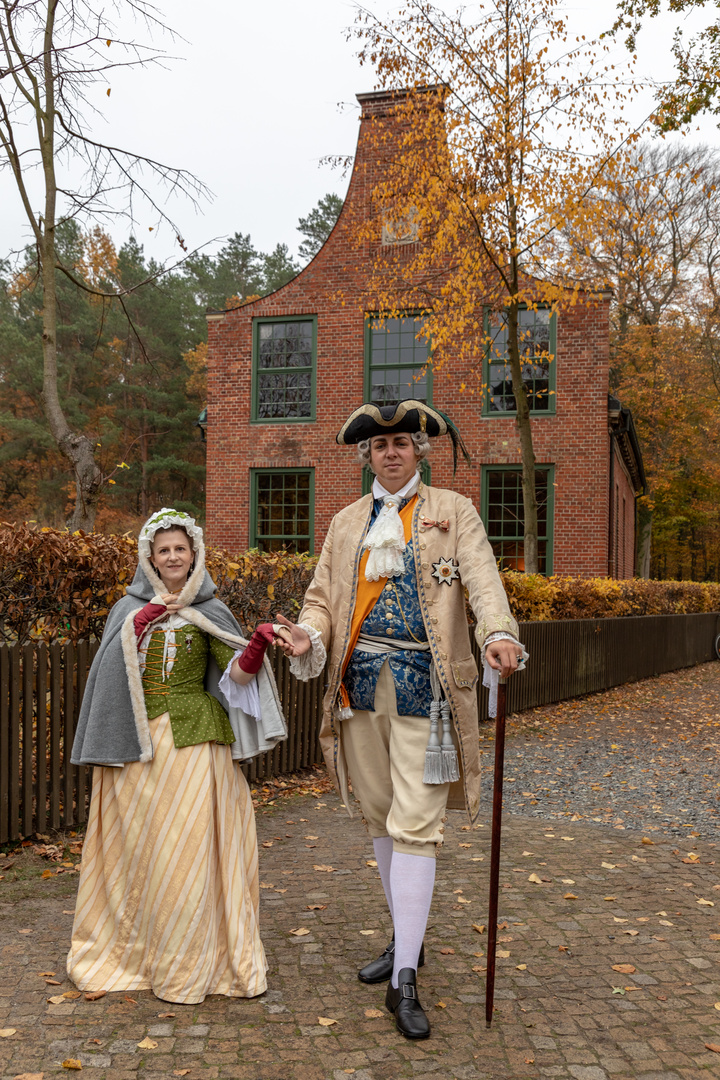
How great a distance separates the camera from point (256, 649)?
3223 mm

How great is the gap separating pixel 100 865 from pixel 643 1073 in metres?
2.01

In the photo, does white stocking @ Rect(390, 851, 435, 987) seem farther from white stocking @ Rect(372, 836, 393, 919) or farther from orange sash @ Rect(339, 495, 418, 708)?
orange sash @ Rect(339, 495, 418, 708)

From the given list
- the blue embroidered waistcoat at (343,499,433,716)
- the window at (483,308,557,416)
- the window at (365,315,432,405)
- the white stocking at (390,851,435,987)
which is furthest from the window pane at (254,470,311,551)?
the white stocking at (390,851,435,987)

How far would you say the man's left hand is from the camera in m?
3.01

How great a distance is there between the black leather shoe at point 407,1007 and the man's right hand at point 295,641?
1166 millimetres

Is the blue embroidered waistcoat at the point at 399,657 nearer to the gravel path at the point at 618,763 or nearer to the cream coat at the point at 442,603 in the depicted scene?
the cream coat at the point at 442,603

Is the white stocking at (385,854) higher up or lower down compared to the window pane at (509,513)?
lower down

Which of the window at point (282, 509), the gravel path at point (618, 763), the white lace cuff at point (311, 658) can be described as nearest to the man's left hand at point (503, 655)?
the white lace cuff at point (311, 658)

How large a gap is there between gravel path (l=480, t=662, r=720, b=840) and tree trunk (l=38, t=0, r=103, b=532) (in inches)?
160

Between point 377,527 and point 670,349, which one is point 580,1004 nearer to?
point 377,527

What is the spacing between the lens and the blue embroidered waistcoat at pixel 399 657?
10.7 ft

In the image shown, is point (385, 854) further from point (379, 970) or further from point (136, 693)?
point (136, 693)

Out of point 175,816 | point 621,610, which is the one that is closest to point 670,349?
point 621,610

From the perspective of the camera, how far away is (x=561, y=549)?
55.1 feet
